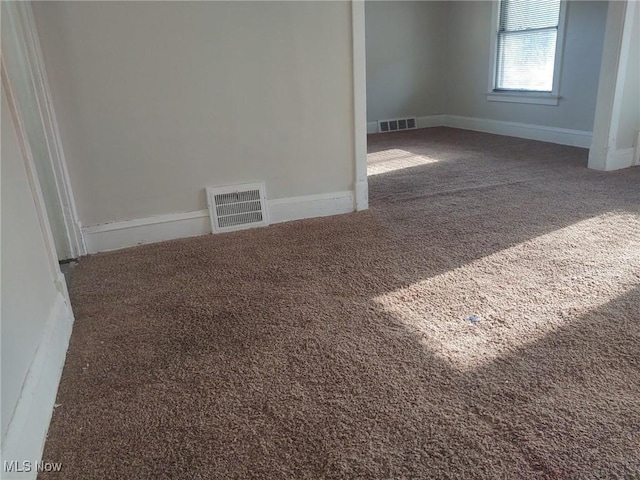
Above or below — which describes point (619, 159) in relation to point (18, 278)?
below

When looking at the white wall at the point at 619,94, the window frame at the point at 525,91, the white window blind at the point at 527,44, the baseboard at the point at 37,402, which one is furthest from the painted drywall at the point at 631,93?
the baseboard at the point at 37,402

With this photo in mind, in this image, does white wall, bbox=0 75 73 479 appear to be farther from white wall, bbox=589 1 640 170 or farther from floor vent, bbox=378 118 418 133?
floor vent, bbox=378 118 418 133

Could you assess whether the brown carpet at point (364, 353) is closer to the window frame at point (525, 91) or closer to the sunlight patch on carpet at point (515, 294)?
the sunlight patch on carpet at point (515, 294)

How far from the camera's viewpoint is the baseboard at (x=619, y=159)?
13.3 feet

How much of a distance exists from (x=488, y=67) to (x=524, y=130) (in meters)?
0.99

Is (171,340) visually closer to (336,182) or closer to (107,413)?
(107,413)

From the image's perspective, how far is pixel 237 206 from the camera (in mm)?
2959

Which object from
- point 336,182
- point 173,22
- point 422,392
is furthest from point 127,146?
point 422,392

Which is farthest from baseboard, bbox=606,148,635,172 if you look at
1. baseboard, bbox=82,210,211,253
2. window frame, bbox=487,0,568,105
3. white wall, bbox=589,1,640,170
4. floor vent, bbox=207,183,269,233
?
baseboard, bbox=82,210,211,253

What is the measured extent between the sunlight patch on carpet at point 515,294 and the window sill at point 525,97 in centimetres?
316

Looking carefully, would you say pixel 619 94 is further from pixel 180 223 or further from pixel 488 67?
pixel 180 223

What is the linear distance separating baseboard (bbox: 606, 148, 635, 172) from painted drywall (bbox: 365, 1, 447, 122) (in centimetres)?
320

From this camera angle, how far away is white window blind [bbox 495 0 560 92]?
17.3 ft

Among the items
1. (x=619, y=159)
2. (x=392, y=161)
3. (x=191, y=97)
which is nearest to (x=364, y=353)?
(x=191, y=97)
